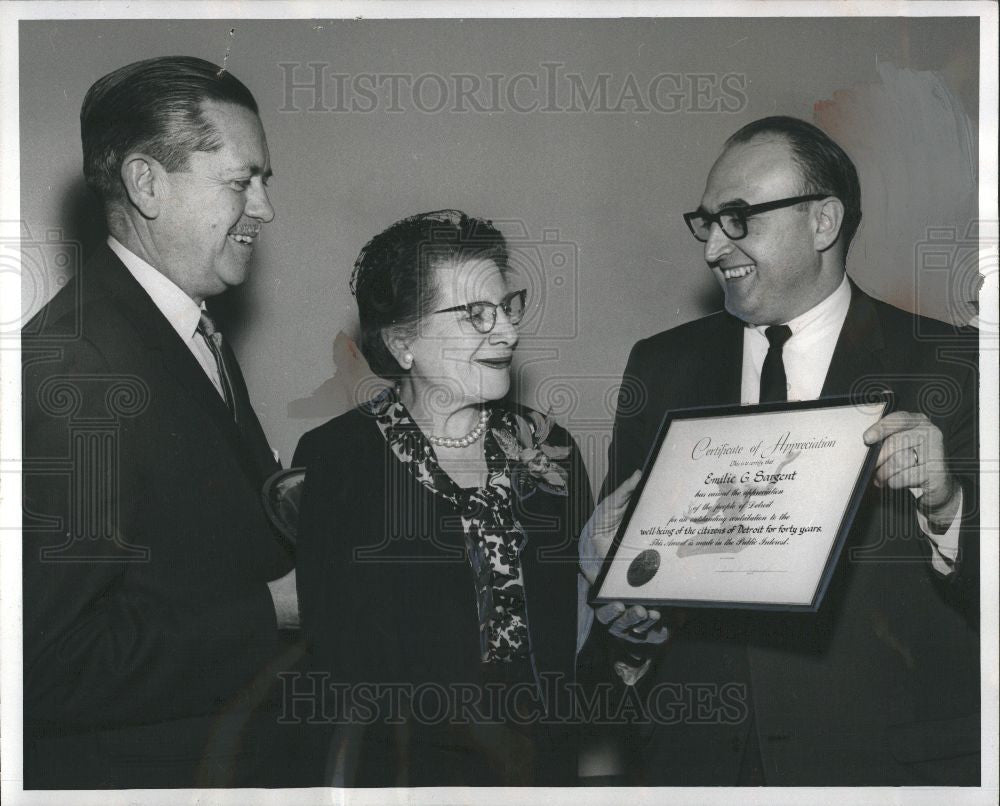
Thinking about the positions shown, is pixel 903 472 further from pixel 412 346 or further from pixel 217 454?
pixel 217 454

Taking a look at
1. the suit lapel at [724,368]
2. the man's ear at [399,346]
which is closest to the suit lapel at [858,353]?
the suit lapel at [724,368]

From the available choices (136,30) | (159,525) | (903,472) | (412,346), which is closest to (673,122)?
(412,346)

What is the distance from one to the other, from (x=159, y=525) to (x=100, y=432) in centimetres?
28

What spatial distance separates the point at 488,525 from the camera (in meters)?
2.59

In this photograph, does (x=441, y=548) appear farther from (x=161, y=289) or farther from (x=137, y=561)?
(x=161, y=289)

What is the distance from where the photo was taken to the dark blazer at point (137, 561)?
101 inches

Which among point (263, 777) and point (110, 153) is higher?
point (110, 153)

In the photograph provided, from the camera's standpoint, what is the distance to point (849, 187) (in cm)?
264

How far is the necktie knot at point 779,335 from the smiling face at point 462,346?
654mm

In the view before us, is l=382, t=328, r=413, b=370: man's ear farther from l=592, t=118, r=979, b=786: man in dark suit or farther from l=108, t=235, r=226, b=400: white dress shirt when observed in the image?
l=592, t=118, r=979, b=786: man in dark suit

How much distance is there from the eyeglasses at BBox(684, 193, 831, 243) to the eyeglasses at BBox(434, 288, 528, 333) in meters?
0.47

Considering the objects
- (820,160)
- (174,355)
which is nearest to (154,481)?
(174,355)

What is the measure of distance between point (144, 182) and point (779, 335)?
5.36 feet

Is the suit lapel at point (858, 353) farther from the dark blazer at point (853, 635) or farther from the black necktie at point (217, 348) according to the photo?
the black necktie at point (217, 348)
